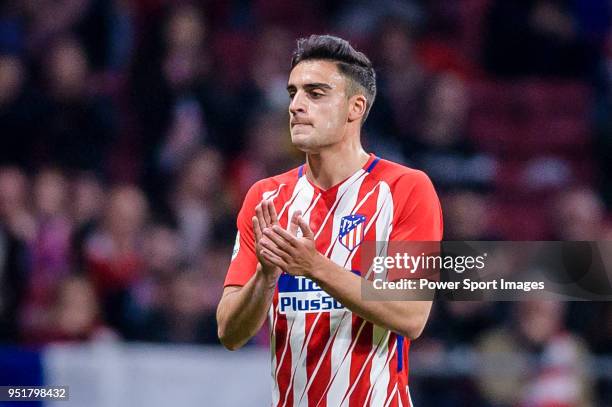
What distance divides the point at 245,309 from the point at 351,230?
0.52m

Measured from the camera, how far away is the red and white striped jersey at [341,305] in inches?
164

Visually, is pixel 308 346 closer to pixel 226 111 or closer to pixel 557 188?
pixel 226 111

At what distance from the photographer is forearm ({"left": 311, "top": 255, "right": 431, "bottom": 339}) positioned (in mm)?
3877

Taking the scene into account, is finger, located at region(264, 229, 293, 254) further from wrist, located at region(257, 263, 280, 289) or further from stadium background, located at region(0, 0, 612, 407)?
stadium background, located at region(0, 0, 612, 407)

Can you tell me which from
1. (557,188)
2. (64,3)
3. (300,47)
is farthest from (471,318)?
(64,3)

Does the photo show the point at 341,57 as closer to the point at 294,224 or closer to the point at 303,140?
the point at 303,140

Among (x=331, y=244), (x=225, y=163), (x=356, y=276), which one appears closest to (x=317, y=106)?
(x=331, y=244)

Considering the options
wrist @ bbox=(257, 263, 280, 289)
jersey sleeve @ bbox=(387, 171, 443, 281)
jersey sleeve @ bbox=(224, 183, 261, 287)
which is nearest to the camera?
wrist @ bbox=(257, 263, 280, 289)

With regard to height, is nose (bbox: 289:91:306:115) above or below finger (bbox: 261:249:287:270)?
Answer: above

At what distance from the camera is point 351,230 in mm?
4281

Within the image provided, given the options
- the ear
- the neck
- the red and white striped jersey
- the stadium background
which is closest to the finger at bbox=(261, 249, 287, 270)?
the red and white striped jersey

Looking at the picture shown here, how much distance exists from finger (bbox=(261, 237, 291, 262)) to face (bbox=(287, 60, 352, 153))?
0.55m

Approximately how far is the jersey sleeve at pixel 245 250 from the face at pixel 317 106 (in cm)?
31

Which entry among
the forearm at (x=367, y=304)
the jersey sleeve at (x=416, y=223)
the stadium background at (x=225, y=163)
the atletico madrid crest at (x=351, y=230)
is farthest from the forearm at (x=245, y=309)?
the stadium background at (x=225, y=163)
